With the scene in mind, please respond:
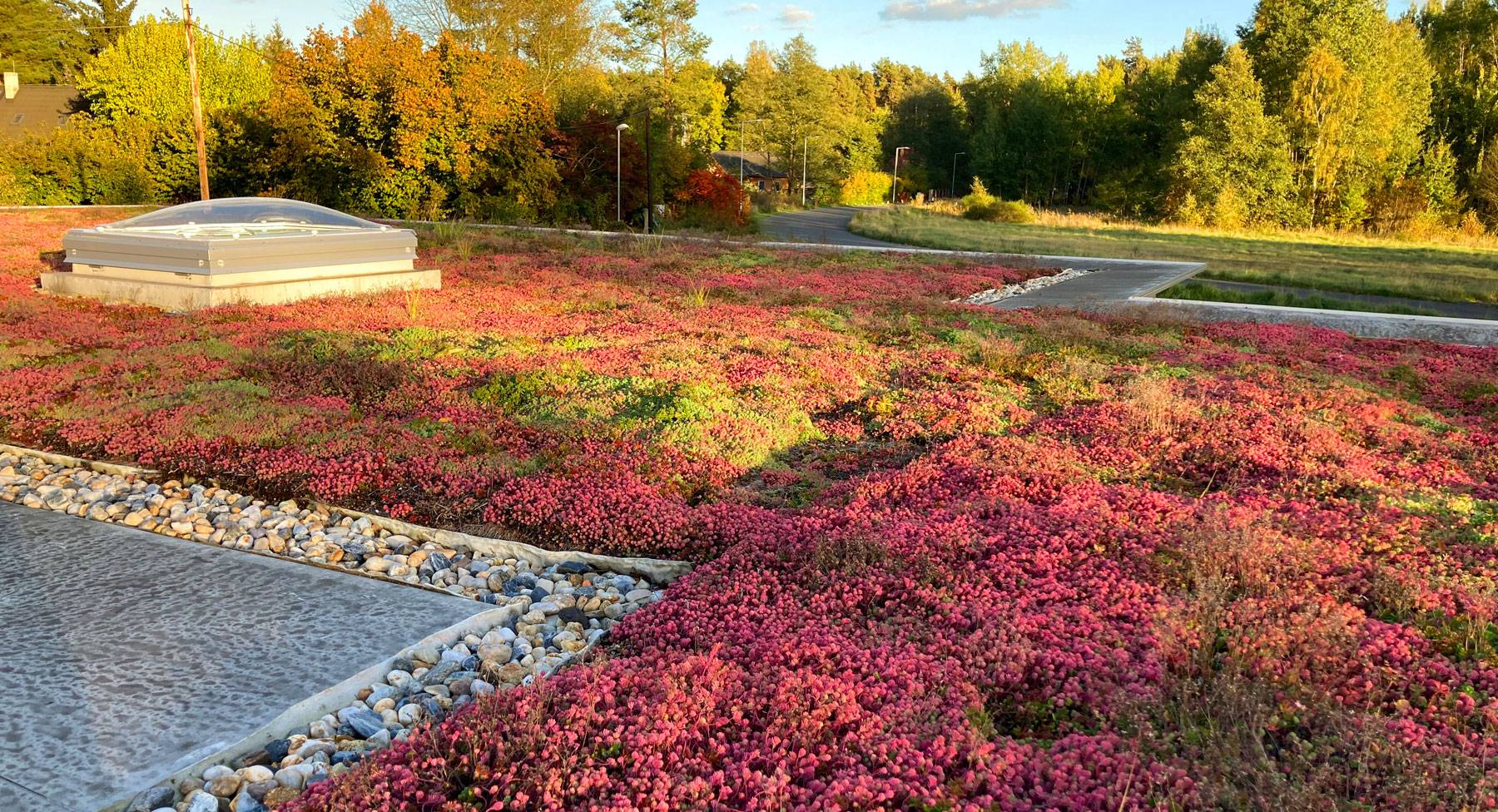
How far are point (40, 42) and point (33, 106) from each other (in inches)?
811

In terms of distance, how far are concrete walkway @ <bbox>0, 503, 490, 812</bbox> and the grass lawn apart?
21468mm

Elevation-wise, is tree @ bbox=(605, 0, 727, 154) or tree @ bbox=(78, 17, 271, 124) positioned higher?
tree @ bbox=(605, 0, 727, 154)

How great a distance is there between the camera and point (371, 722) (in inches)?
122

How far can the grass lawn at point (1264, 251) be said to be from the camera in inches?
804

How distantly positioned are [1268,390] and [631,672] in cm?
689

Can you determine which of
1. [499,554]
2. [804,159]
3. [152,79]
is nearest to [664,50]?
[804,159]

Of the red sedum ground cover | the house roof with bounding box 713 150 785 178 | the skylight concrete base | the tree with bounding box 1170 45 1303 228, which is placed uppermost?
the house roof with bounding box 713 150 785 178

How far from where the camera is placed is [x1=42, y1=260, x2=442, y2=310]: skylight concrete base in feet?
38.4

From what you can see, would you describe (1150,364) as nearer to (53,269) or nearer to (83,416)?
(83,416)

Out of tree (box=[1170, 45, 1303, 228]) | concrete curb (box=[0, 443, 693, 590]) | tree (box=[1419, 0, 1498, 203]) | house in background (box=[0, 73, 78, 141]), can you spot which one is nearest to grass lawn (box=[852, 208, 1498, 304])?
tree (box=[1170, 45, 1303, 228])

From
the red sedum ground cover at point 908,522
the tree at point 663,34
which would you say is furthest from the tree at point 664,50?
the red sedum ground cover at point 908,522

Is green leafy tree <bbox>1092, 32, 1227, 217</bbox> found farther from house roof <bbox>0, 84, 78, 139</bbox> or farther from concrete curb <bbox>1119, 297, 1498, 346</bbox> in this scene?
house roof <bbox>0, 84, 78, 139</bbox>

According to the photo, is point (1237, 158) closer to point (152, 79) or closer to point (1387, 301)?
point (1387, 301)

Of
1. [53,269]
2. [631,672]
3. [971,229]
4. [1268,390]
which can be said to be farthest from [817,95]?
[631,672]
